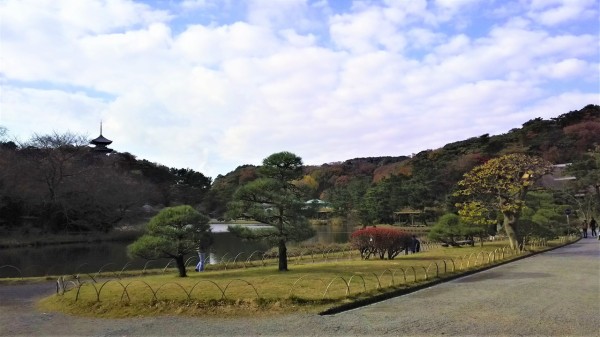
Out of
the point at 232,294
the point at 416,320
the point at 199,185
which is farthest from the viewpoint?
the point at 199,185

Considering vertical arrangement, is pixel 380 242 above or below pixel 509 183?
below

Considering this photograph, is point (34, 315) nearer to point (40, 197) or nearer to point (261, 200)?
point (261, 200)

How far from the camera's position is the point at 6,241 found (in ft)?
97.2

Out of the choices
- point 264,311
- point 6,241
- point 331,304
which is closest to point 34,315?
point 264,311

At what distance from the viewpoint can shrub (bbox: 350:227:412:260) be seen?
60.6 feet

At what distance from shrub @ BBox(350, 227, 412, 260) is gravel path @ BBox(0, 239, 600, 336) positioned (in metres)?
7.39

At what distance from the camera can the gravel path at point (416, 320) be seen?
23.4 ft

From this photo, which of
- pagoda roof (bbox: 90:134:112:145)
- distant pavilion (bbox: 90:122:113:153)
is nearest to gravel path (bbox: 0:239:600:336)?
distant pavilion (bbox: 90:122:113:153)

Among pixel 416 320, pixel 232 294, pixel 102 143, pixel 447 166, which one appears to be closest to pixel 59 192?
pixel 102 143

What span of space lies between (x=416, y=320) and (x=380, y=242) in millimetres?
10931

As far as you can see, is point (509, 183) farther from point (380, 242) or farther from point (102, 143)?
point (102, 143)

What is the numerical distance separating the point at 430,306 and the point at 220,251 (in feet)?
67.4

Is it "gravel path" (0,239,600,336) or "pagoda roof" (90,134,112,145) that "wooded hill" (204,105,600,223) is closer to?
"pagoda roof" (90,134,112,145)

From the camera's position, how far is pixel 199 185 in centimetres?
6562
